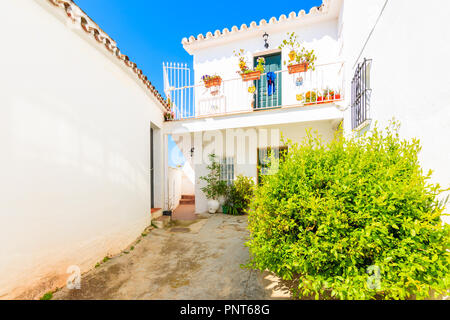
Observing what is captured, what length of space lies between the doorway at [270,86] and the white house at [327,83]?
0.04m

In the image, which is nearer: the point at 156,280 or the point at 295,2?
the point at 156,280

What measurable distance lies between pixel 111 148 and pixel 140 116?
156cm

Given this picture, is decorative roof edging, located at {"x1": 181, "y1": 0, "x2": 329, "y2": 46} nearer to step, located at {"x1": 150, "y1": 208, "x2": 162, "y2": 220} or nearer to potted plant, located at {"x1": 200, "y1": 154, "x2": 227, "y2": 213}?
Result: potted plant, located at {"x1": 200, "y1": 154, "x2": 227, "y2": 213}

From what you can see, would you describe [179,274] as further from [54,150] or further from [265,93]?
[265,93]

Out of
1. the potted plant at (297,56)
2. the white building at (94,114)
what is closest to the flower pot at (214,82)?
the white building at (94,114)

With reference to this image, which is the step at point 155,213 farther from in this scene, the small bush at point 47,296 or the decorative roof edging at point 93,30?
Answer: the decorative roof edging at point 93,30

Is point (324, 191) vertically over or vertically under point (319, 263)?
over

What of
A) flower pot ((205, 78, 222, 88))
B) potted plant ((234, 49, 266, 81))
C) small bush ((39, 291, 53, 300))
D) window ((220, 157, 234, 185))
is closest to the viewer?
small bush ((39, 291, 53, 300))

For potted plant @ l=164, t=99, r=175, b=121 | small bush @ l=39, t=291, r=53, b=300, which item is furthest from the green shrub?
small bush @ l=39, t=291, r=53, b=300

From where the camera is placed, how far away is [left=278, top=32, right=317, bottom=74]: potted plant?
5.80 m

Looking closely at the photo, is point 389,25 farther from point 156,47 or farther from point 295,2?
point 156,47

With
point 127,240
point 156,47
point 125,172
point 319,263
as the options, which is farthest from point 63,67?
point 156,47

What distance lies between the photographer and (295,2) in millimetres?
6855

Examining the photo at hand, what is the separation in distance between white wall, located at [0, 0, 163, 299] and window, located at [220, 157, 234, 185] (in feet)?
13.6
